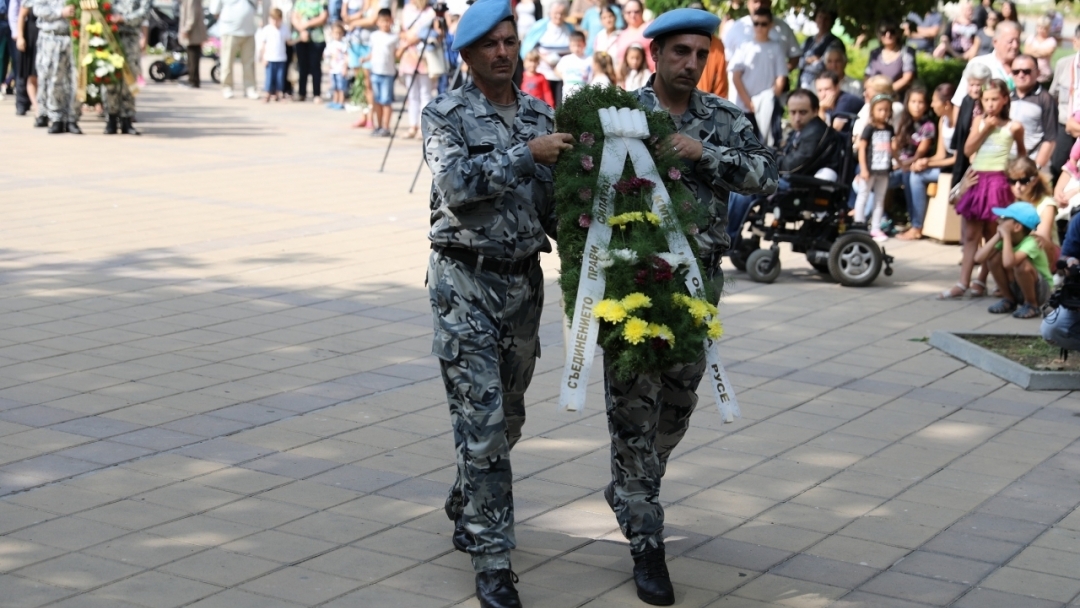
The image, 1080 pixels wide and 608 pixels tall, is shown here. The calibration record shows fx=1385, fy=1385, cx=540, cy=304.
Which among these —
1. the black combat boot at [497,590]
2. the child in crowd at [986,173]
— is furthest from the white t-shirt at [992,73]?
the black combat boot at [497,590]

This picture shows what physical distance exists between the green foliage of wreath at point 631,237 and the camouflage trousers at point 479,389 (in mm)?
269

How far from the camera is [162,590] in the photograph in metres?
4.60

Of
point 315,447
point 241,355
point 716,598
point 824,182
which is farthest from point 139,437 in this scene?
point 824,182

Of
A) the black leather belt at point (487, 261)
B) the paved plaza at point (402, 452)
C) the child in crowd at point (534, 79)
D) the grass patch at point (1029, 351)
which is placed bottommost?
the paved plaza at point (402, 452)

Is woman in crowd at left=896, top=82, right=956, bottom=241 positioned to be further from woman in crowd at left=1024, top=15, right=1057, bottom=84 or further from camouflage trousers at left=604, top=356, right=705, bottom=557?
camouflage trousers at left=604, top=356, right=705, bottom=557

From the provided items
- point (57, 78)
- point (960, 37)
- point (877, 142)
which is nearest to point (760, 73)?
point (877, 142)

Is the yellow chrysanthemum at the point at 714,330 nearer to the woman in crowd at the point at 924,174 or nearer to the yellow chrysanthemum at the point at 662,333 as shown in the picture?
the yellow chrysanthemum at the point at 662,333

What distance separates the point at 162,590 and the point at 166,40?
27.0 metres

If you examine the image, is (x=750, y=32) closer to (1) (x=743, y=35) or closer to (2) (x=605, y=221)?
(1) (x=743, y=35)

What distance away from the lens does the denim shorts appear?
19656mm

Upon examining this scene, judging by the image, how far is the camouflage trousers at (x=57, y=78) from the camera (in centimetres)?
1807

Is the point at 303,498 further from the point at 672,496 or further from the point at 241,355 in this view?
the point at 241,355

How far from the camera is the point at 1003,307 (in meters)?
9.95

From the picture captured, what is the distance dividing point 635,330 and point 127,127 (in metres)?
15.9
